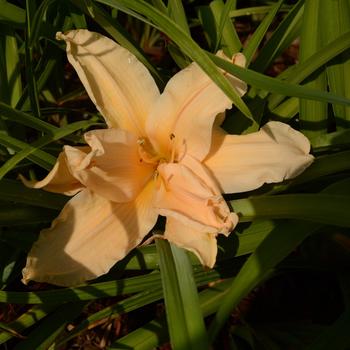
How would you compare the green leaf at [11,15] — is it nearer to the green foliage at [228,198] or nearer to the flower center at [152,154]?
the green foliage at [228,198]

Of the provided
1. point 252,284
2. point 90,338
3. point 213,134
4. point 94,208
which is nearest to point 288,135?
point 213,134

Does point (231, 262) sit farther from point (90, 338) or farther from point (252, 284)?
point (90, 338)

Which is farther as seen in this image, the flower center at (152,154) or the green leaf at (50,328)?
the green leaf at (50,328)

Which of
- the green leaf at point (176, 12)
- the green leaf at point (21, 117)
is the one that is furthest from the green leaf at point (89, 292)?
the green leaf at point (176, 12)

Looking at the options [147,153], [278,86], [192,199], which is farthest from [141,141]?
[278,86]

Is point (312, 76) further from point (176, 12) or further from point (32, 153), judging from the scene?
point (32, 153)

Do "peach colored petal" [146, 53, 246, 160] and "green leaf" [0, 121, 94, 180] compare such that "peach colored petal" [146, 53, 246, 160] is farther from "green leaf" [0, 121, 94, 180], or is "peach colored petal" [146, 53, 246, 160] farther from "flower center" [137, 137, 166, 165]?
"green leaf" [0, 121, 94, 180]
